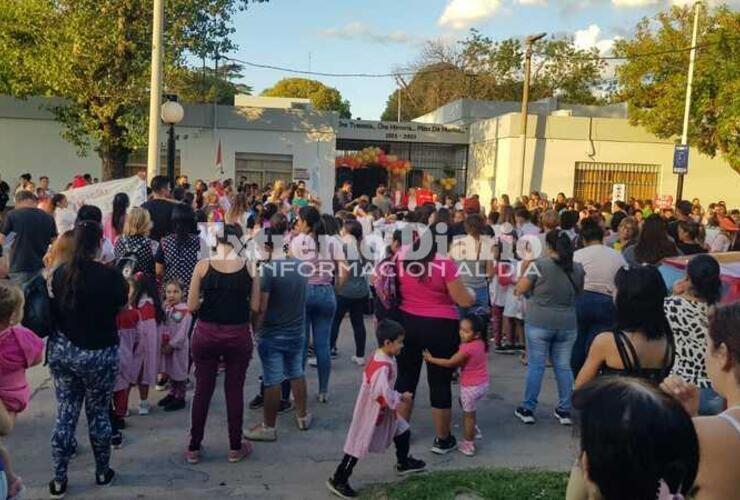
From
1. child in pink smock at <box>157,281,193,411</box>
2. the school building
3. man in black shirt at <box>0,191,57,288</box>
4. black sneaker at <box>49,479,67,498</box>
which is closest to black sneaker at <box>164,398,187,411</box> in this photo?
child in pink smock at <box>157,281,193,411</box>

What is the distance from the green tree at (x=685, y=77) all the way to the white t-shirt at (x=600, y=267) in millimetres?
17923

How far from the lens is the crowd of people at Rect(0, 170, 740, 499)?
3830 millimetres

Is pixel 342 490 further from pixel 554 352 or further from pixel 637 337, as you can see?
pixel 554 352

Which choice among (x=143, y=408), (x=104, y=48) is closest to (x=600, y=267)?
(x=143, y=408)

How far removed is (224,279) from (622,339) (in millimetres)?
2802

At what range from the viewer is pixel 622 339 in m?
3.82

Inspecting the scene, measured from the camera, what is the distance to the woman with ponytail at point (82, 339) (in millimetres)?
4496

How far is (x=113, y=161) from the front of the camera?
21.1m

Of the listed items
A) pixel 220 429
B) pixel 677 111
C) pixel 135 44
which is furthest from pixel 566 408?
pixel 677 111


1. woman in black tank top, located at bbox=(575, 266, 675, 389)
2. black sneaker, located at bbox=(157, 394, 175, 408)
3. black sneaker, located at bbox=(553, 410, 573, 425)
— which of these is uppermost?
woman in black tank top, located at bbox=(575, 266, 675, 389)

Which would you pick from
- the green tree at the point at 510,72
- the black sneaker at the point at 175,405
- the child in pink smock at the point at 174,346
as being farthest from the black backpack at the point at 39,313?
the green tree at the point at 510,72

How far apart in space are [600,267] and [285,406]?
3142 mm

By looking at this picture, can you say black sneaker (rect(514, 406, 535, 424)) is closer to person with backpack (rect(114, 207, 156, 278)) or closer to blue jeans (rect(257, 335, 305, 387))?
blue jeans (rect(257, 335, 305, 387))

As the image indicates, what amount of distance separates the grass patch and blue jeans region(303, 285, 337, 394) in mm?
1921
